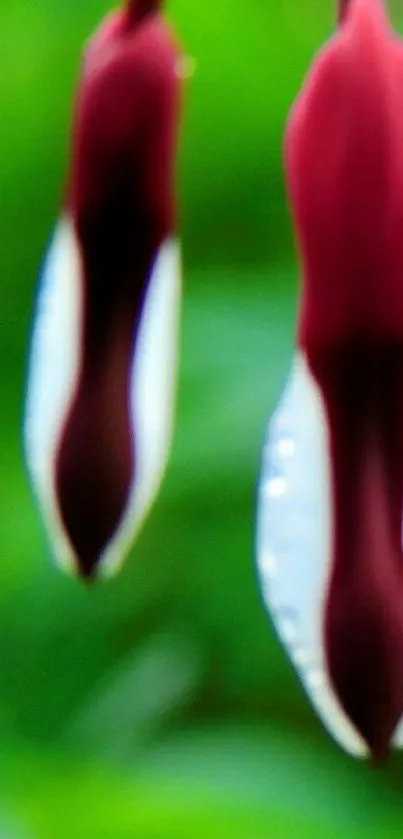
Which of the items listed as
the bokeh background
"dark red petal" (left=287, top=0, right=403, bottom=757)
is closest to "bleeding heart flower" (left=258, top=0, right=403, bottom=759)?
"dark red petal" (left=287, top=0, right=403, bottom=757)

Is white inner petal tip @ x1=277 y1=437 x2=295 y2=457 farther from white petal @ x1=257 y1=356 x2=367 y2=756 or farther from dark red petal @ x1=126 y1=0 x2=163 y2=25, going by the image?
dark red petal @ x1=126 y1=0 x2=163 y2=25

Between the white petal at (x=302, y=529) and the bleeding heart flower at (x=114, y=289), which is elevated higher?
the bleeding heart flower at (x=114, y=289)

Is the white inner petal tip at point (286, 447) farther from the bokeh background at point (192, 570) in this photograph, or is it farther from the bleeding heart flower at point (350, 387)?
the bokeh background at point (192, 570)

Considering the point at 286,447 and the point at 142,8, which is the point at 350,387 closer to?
the point at 286,447

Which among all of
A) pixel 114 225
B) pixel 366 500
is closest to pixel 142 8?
pixel 114 225

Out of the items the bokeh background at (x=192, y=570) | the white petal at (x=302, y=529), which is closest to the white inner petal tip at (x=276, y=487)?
the white petal at (x=302, y=529)

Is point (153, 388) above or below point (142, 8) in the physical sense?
below
